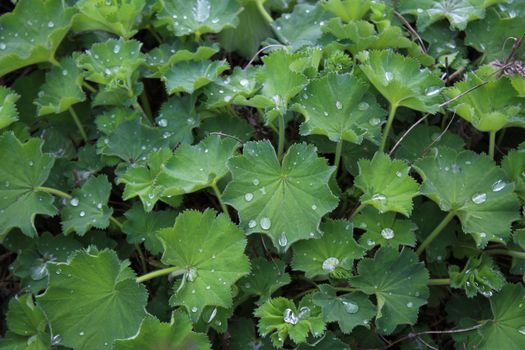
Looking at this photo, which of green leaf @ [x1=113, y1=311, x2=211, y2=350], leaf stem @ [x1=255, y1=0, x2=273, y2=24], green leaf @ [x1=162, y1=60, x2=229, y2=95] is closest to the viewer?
green leaf @ [x1=113, y1=311, x2=211, y2=350]

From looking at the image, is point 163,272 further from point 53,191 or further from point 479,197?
point 479,197

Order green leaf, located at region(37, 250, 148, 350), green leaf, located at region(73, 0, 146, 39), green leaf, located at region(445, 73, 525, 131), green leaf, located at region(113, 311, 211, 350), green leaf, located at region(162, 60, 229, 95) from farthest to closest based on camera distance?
green leaf, located at region(73, 0, 146, 39), green leaf, located at region(162, 60, 229, 95), green leaf, located at region(445, 73, 525, 131), green leaf, located at region(37, 250, 148, 350), green leaf, located at region(113, 311, 211, 350)

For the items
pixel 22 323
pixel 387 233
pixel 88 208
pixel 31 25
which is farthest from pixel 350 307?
pixel 31 25


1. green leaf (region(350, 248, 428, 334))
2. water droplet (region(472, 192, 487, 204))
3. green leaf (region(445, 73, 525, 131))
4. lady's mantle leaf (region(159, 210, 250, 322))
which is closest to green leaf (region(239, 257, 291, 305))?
lady's mantle leaf (region(159, 210, 250, 322))

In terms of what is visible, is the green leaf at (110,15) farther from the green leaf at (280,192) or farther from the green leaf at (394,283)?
the green leaf at (394,283)

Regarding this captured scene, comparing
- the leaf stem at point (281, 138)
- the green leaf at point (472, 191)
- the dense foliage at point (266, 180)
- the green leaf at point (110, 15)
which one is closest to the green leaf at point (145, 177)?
the dense foliage at point (266, 180)

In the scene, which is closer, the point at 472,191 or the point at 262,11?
the point at 472,191

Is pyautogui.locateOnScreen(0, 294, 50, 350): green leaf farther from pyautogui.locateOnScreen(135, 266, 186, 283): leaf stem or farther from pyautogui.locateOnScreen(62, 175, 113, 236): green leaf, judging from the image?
pyautogui.locateOnScreen(135, 266, 186, 283): leaf stem

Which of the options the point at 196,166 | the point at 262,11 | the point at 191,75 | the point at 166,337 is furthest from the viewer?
the point at 262,11
